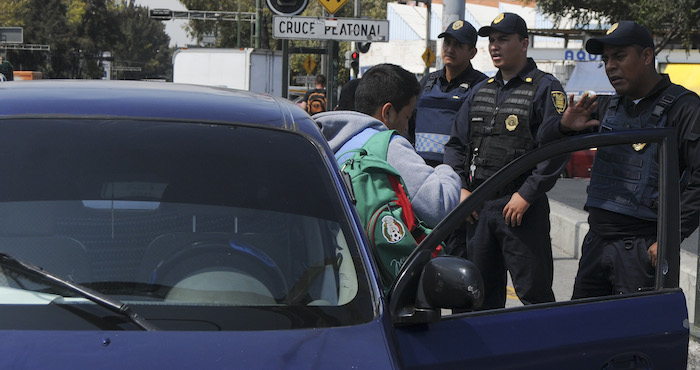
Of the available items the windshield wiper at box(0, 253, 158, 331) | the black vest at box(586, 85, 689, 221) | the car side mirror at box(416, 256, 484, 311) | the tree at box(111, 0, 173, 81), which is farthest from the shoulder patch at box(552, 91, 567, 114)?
the tree at box(111, 0, 173, 81)

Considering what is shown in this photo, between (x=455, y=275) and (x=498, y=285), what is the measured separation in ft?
7.94

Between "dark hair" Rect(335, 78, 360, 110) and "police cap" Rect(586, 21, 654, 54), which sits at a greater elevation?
"police cap" Rect(586, 21, 654, 54)

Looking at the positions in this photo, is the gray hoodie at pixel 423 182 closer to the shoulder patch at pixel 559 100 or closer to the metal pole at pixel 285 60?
the shoulder patch at pixel 559 100

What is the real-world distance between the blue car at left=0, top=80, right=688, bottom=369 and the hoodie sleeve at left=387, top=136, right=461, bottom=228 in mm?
720

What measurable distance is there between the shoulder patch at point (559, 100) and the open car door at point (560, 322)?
1477mm

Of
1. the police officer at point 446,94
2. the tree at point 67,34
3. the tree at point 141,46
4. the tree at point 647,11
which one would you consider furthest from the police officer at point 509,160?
Result: the tree at point 141,46

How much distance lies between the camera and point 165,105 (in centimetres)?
282

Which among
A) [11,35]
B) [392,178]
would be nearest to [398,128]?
[392,178]

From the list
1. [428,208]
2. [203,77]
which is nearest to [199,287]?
[428,208]

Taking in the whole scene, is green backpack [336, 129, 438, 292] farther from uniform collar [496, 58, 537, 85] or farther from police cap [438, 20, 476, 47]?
police cap [438, 20, 476, 47]

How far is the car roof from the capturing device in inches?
107

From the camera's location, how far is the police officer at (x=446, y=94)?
5.40 m

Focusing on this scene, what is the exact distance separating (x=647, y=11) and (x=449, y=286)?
69.7 feet

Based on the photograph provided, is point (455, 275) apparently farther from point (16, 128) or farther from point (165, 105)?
point (16, 128)
